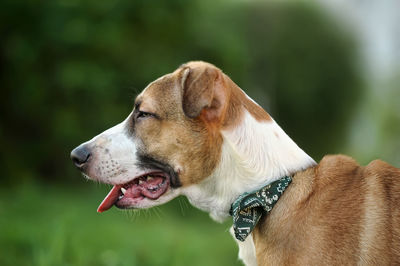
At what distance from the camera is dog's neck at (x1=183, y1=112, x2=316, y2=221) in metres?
3.41

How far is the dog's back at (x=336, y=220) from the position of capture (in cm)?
304

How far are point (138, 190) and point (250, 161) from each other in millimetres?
847

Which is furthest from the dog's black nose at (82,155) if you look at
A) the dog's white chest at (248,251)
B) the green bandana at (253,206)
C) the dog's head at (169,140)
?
the dog's white chest at (248,251)

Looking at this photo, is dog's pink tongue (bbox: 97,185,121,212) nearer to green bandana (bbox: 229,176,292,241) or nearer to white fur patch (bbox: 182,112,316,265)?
white fur patch (bbox: 182,112,316,265)

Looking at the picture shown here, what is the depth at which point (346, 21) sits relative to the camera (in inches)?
1016

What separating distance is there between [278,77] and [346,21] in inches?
177

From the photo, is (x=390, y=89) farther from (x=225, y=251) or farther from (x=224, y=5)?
(x=225, y=251)

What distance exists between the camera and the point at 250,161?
342cm

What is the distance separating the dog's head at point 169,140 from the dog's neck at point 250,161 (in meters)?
0.06

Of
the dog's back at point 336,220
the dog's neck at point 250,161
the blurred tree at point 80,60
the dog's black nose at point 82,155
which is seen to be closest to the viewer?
the dog's back at point 336,220

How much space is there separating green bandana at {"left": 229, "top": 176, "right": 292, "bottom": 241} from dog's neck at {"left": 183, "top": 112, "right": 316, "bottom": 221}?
91 mm

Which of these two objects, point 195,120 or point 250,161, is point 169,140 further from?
point 250,161

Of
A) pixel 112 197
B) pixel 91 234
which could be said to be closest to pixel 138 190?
pixel 112 197

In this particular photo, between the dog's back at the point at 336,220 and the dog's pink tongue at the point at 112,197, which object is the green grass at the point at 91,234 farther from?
the dog's back at the point at 336,220
